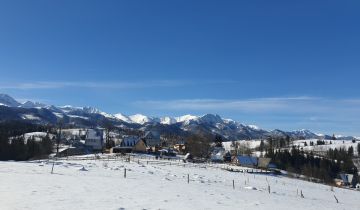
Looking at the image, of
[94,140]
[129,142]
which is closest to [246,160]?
[129,142]

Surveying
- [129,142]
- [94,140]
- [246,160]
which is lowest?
[246,160]

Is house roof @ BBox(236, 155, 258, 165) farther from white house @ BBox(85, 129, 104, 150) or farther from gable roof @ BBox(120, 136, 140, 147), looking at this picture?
white house @ BBox(85, 129, 104, 150)

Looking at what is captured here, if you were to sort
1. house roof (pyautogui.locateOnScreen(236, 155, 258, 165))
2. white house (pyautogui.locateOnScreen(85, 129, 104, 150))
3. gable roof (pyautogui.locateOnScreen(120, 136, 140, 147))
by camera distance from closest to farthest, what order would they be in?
house roof (pyautogui.locateOnScreen(236, 155, 258, 165)), gable roof (pyautogui.locateOnScreen(120, 136, 140, 147)), white house (pyautogui.locateOnScreen(85, 129, 104, 150))

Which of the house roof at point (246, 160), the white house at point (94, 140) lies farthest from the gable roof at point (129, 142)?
the house roof at point (246, 160)

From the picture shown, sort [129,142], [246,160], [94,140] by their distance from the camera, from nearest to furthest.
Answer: [246,160], [129,142], [94,140]

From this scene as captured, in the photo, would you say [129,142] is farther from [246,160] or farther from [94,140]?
[246,160]

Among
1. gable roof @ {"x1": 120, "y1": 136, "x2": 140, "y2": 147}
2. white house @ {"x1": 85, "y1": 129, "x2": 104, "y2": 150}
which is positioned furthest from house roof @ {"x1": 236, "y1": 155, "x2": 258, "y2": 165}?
white house @ {"x1": 85, "y1": 129, "x2": 104, "y2": 150}

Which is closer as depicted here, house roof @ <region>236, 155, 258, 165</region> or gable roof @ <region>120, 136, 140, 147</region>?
house roof @ <region>236, 155, 258, 165</region>

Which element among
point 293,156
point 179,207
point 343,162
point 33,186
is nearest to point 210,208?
point 179,207

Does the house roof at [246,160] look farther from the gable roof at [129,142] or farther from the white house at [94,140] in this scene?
the white house at [94,140]

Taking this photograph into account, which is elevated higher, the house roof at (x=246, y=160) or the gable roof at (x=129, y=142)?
the gable roof at (x=129, y=142)

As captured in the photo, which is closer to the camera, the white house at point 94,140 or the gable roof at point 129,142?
the gable roof at point 129,142

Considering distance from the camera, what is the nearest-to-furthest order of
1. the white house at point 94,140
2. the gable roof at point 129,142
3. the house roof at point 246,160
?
the house roof at point 246,160 → the gable roof at point 129,142 → the white house at point 94,140

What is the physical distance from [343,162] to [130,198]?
195 m
